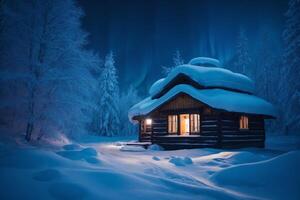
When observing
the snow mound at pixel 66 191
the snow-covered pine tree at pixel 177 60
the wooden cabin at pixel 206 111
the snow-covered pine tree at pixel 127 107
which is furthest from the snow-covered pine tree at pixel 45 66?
the snow-covered pine tree at pixel 127 107

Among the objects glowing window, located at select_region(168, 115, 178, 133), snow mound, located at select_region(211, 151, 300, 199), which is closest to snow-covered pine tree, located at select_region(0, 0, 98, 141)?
glowing window, located at select_region(168, 115, 178, 133)

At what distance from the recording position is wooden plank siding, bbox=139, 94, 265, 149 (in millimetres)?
18984

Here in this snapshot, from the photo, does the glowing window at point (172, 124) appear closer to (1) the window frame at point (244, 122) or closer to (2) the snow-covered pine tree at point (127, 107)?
(1) the window frame at point (244, 122)

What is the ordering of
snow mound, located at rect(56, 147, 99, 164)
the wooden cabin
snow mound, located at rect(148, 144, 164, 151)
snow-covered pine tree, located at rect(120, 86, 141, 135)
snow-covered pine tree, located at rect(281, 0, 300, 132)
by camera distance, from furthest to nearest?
snow-covered pine tree, located at rect(120, 86, 141, 135) → snow-covered pine tree, located at rect(281, 0, 300, 132) → snow mound, located at rect(148, 144, 164, 151) → the wooden cabin → snow mound, located at rect(56, 147, 99, 164)

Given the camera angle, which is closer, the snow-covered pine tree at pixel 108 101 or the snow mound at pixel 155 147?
the snow mound at pixel 155 147

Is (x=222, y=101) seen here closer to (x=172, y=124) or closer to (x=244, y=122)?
(x=244, y=122)

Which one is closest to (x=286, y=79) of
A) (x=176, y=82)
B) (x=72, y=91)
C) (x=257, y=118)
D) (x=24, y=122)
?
(x=257, y=118)

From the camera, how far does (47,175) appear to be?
5.86 meters

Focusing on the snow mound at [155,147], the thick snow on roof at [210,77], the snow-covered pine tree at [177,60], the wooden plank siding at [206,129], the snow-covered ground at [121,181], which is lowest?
the snow mound at [155,147]

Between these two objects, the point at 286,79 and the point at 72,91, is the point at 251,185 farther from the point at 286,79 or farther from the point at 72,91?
the point at 286,79

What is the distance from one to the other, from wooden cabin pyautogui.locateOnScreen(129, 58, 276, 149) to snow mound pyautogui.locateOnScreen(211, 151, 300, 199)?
9.70 metres

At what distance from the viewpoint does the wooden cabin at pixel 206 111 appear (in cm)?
1875

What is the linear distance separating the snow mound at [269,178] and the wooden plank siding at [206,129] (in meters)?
9.89

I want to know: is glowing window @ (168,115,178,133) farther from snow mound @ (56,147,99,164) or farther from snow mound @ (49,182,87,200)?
snow mound @ (49,182,87,200)
